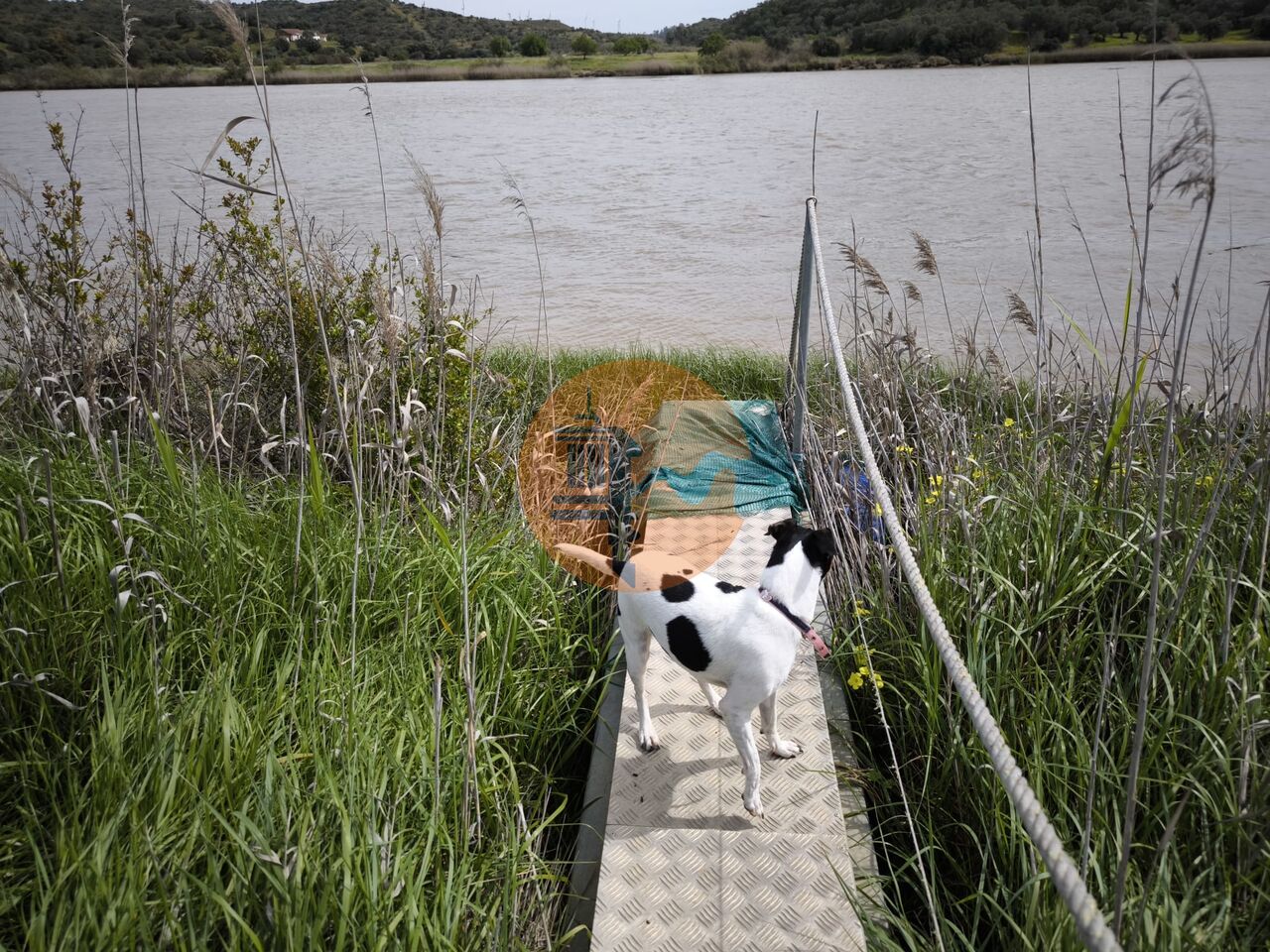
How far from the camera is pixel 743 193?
15.6 meters

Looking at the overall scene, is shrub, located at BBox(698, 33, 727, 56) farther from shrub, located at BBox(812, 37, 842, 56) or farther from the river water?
the river water

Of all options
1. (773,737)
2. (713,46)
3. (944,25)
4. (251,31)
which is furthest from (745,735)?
(713,46)

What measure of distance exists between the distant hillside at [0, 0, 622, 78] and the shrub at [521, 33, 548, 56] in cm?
118

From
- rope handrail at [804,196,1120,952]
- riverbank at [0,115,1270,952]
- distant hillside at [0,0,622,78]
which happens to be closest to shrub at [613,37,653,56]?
distant hillside at [0,0,622,78]

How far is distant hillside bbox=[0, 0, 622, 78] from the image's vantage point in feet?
12.4

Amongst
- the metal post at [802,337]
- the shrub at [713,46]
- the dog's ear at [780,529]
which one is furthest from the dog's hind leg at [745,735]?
the shrub at [713,46]

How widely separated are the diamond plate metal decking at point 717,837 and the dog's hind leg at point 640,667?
41mm

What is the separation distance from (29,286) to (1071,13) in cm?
3601

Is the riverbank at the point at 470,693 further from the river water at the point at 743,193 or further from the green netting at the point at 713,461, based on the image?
the river water at the point at 743,193

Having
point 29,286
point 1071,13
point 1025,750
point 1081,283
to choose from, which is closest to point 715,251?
point 1081,283

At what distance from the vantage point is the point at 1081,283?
10.0 m

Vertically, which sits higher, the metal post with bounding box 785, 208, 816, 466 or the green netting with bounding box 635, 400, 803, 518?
the metal post with bounding box 785, 208, 816, 466

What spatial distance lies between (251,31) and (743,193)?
11.5 metres

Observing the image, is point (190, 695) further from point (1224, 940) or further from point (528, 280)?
point (528, 280)
